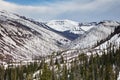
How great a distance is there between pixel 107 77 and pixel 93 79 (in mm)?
9696

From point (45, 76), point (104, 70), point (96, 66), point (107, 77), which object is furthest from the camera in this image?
point (96, 66)

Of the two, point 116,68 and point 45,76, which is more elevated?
point 45,76

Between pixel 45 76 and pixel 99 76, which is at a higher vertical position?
pixel 45 76

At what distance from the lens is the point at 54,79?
175125 mm

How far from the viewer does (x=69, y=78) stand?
190875mm

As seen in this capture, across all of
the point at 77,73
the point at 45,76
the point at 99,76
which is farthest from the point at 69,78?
the point at 45,76

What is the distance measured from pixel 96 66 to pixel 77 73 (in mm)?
11453

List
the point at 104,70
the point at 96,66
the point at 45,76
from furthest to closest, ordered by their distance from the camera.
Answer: the point at 96,66, the point at 104,70, the point at 45,76

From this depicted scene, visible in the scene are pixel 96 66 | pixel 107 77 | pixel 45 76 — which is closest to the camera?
pixel 45 76

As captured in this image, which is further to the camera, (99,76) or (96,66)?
(96,66)

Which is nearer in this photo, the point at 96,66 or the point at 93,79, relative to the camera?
the point at 93,79

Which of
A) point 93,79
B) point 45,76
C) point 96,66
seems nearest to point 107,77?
point 93,79

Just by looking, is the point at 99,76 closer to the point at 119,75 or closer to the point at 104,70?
the point at 104,70

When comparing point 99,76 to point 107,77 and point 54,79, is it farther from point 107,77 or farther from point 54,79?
point 54,79
